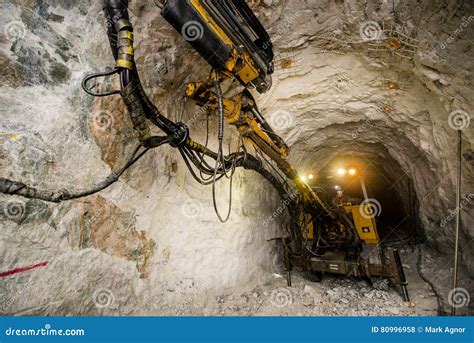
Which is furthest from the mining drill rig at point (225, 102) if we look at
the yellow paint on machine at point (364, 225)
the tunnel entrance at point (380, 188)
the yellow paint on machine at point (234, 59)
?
the tunnel entrance at point (380, 188)

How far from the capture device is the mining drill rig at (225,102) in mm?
1771

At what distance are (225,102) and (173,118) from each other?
774 millimetres

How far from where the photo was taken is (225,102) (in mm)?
3039

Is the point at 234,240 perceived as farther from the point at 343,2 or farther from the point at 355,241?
the point at 343,2

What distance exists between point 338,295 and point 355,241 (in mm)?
1373

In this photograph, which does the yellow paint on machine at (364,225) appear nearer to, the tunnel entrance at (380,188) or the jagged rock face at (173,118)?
the tunnel entrance at (380,188)

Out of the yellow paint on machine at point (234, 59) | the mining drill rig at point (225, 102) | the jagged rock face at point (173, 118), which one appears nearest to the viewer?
the mining drill rig at point (225, 102)

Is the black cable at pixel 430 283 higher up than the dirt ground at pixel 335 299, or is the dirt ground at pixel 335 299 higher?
the black cable at pixel 430 283

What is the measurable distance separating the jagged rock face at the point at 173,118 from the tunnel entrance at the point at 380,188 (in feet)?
5.15

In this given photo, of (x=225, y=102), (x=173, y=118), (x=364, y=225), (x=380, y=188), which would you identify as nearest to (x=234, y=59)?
(x=225, y=102)

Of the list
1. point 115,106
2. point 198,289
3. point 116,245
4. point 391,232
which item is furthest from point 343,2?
point 391,232

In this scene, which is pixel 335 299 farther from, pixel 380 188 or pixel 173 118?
pixel 380 188

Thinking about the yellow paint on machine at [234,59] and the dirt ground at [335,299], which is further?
the dirt ground at [335,299]

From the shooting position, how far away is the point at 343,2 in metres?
3.11
